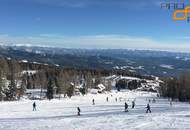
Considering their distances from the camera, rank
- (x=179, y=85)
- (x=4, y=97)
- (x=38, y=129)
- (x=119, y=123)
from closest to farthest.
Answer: (x=38, y=129)
(x=119, y=123)
(x=4, y=97)
(x=179, y=85)

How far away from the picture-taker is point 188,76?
445ft

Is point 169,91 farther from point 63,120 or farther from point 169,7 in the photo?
point 169,7

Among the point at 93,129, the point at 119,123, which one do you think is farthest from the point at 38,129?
the point at 119,123

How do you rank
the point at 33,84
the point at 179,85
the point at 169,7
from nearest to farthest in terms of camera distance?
the point at 169,7
the point at 179,85
the point at 33,84

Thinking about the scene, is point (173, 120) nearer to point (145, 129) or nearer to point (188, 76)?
point (145, 129)

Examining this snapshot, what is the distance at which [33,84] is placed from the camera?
601 feet

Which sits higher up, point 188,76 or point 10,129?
point 188,76

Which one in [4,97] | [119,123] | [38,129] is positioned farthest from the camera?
[4,97]

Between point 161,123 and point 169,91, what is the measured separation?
346 ft

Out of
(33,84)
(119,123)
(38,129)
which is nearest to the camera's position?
(38,129)

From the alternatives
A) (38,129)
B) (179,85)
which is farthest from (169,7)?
(179,85)

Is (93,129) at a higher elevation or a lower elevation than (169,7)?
lower

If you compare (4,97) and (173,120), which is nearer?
(173,120)

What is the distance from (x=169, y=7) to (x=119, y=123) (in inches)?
684
